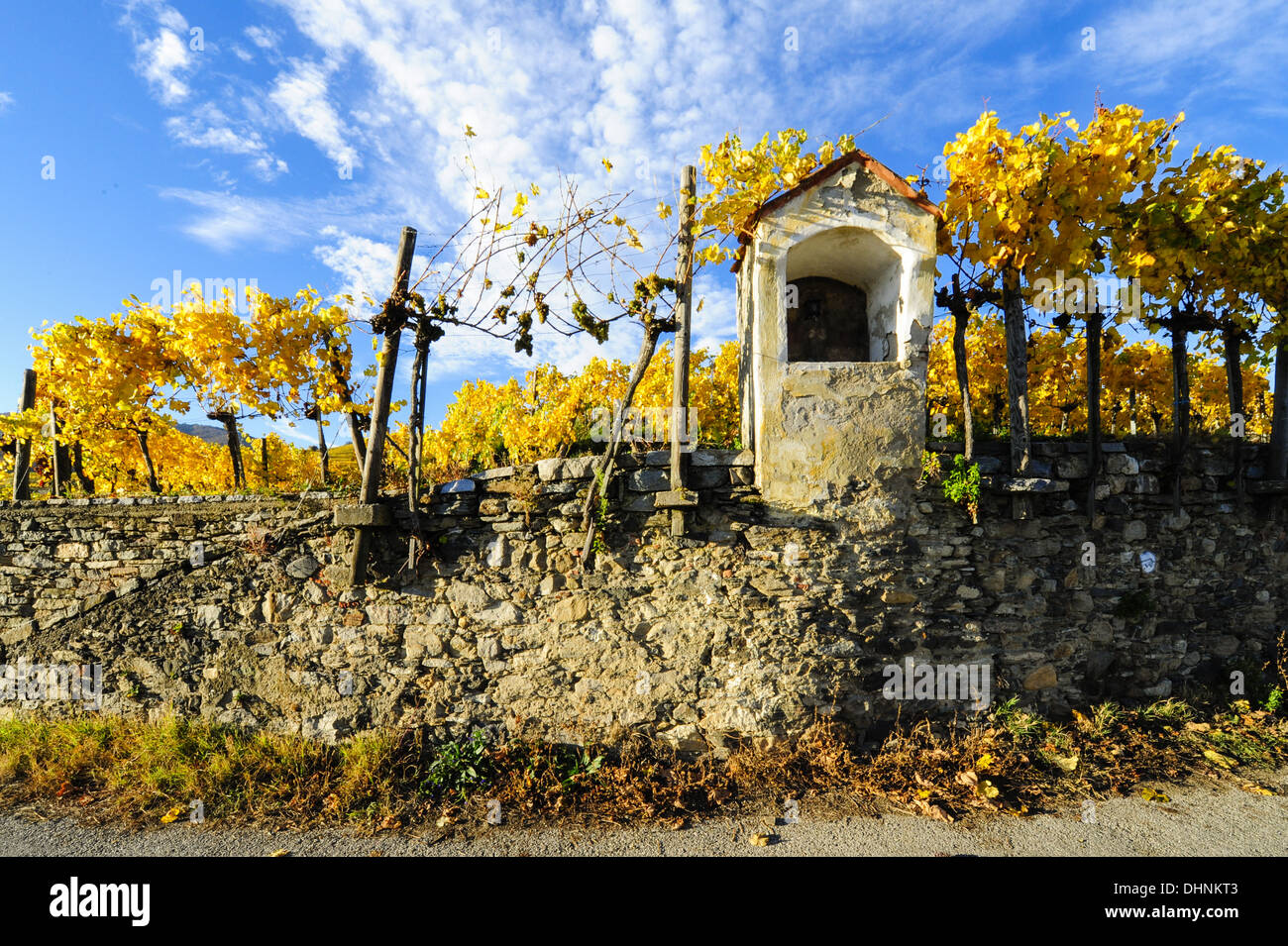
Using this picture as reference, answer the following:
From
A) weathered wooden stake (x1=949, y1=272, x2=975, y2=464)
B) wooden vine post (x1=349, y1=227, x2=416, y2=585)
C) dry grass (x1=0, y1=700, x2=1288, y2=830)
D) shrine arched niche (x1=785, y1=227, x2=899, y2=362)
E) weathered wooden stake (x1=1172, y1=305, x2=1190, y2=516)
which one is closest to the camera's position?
dry grass (x1=0, y1=700, x2=1288, y2=830)

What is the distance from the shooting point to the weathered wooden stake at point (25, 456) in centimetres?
658

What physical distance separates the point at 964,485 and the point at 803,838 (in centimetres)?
328

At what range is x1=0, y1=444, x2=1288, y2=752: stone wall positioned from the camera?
482 centimetres

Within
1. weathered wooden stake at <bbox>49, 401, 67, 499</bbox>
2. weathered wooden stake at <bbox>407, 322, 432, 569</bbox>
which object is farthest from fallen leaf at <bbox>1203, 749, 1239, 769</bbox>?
weathered wooden stake at <bbox>49, 401, 67, 499</bbox>

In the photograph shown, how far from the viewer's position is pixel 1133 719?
5324mm

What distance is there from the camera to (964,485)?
4902mm

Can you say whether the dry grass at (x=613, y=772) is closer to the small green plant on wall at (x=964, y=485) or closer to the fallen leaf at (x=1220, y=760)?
the fallen leaf at (x=1220, y=760)

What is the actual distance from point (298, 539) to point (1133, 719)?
27.7 feet

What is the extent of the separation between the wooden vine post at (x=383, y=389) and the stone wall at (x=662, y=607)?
8.4 inches

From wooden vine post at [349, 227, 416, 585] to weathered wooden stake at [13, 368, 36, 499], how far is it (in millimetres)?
5036

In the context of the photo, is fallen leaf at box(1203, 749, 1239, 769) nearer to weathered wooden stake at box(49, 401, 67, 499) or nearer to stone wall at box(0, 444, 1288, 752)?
stone wall at box(0, 444, 1288, 752)

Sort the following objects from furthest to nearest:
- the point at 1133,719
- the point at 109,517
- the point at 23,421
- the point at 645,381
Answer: the point at 645,381, the point at 23,421, the point at 109,517, the point at 1133,719

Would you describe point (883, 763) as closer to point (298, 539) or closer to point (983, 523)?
point (983, 523)
